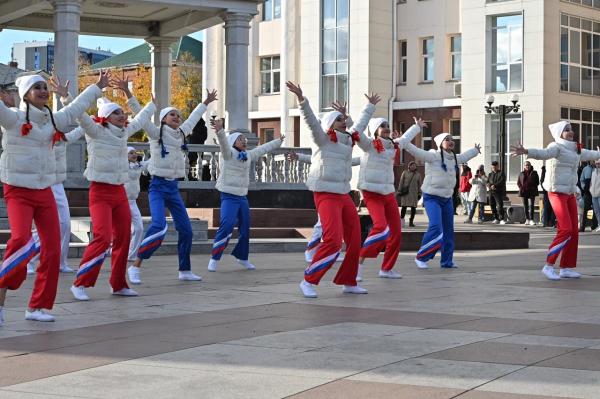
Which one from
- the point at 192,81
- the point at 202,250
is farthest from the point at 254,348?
the point at 192,81

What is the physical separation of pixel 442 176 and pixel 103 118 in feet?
19.6

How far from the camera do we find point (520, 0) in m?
46.1

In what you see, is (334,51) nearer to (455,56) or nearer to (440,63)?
(440,63)

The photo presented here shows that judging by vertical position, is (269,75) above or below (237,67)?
above

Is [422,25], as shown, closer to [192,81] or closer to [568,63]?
[568,63]

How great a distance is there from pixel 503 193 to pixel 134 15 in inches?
479

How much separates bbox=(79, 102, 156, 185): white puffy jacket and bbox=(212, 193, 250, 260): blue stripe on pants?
12.3 feet

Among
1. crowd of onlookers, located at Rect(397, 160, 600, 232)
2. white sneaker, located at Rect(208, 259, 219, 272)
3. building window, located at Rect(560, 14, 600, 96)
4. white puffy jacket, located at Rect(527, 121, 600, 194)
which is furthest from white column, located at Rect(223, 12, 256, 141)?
building window, located at Rect(560, 14, 600, 96)

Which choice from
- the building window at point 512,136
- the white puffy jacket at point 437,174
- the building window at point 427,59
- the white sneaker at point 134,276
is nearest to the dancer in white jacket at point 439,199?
the white puffy jacket at point 437,174

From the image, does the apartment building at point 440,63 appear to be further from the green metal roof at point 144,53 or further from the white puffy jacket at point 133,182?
the white puffy jacket at point 133,182

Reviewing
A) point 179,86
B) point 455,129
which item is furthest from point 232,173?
point 179,86

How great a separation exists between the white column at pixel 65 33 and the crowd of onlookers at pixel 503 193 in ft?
31.0

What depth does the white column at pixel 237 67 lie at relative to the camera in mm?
27391

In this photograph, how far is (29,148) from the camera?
10.1 meters
